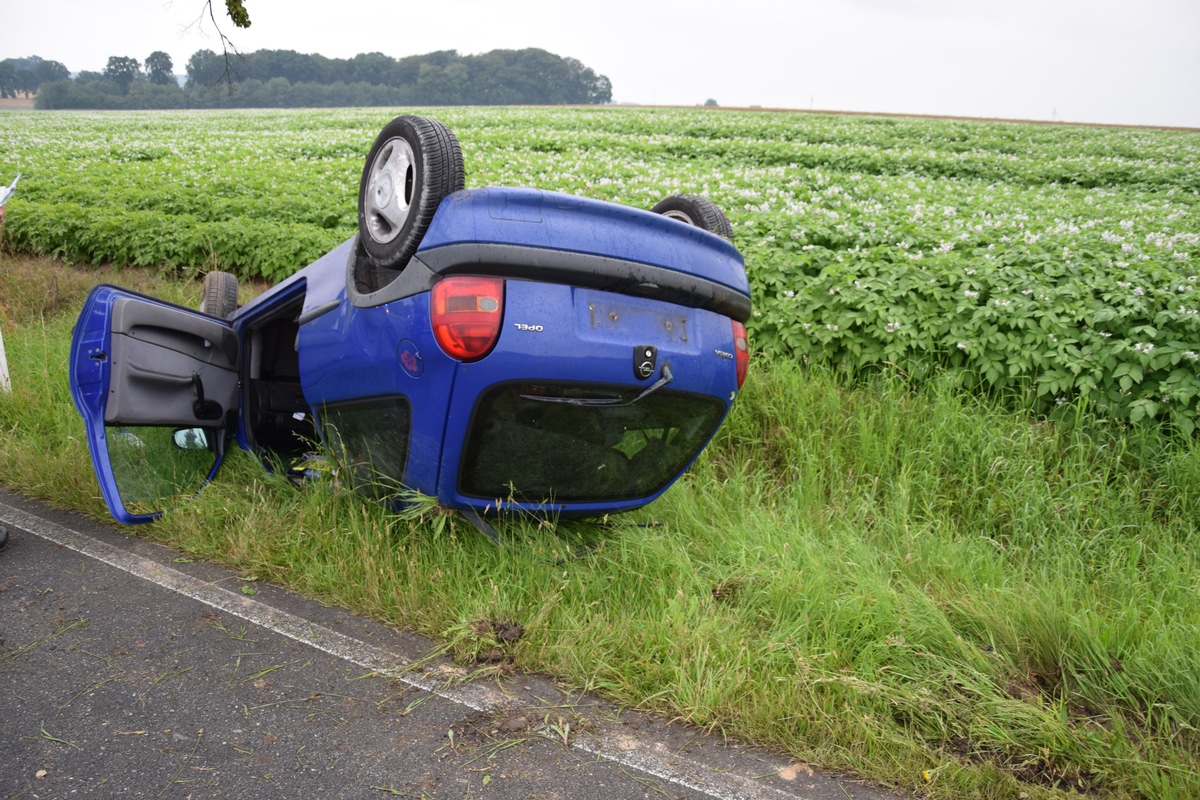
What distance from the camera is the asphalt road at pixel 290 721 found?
98.0 inches

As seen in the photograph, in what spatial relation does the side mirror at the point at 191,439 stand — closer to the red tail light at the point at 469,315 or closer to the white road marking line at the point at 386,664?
the white road marking line at the point at 386,664

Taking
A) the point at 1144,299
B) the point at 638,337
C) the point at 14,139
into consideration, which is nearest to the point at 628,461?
the point at 638,337

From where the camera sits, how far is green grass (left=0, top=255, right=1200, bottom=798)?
109 inches

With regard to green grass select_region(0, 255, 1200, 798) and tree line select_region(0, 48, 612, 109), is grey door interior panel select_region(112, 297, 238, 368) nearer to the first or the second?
green grass select_region(0, 255, 1200, 798)

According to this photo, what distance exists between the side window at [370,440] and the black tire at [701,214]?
1551 mm

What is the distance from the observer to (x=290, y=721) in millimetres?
2764

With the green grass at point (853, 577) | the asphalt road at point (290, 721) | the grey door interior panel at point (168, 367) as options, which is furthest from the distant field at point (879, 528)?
the grey door interior panel at point (168, 367)

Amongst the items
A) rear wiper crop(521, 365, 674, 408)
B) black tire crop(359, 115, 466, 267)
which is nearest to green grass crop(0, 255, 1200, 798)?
rear wiper crop(521, 365, 674, 408)

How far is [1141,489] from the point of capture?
466cm

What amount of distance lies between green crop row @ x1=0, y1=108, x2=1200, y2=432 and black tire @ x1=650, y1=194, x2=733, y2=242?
192cm

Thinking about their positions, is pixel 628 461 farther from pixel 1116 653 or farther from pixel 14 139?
pixel 14 139

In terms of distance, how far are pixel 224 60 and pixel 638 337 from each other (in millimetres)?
6102

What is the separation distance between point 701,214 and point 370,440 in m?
1.83

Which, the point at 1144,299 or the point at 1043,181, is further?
the point at 1043,181
